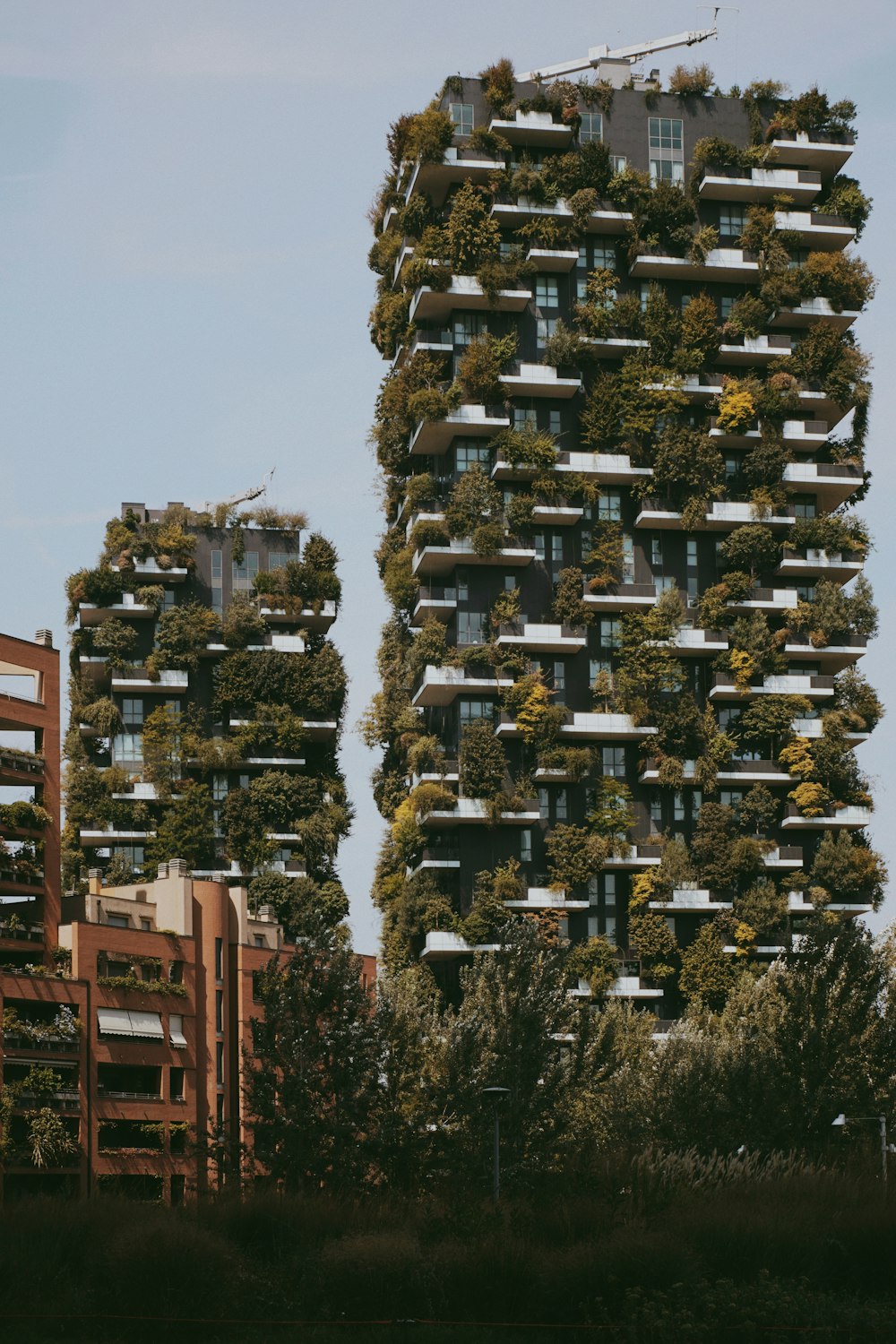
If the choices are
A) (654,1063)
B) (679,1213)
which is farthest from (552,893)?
(679,1213)

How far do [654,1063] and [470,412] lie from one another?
37.0m

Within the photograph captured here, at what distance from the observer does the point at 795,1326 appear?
33.7m

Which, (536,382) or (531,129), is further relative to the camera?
(531,129)

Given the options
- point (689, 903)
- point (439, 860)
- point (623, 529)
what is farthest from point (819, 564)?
point (439, 860)

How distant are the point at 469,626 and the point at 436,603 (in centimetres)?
216

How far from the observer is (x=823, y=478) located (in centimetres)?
10794

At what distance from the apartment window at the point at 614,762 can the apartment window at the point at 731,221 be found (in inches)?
1159

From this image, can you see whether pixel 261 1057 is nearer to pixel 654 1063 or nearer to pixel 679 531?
pixel 654 1063

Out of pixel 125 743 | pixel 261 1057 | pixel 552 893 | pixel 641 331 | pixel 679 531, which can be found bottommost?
pixel 261 1057

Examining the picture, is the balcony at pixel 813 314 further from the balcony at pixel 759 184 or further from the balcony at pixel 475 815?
the balcony at pixel 475 815

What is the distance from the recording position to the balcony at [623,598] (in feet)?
337

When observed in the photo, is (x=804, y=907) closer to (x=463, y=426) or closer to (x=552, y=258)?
(x=463, y=426)

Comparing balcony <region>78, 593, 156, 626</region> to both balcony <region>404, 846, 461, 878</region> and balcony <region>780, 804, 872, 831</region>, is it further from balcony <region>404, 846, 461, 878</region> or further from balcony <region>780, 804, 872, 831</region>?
balcony <region>780, 804, 872, 831</region>

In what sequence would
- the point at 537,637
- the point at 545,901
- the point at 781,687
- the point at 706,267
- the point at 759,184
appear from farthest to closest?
the point at 759,184 < the point at 706,267 < the point at 781,687 < the point at 537,637 < the point at 545,901
